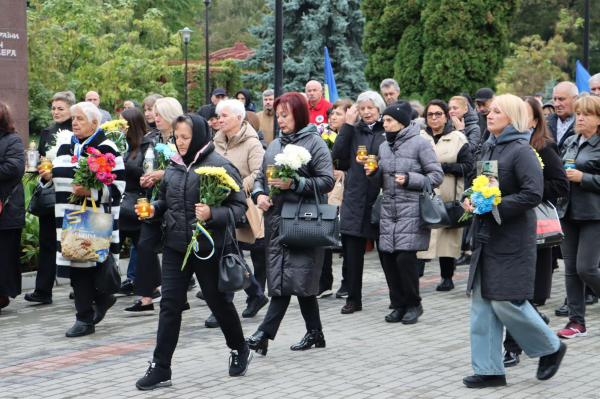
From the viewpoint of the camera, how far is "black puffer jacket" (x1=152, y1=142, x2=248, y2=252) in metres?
5.92

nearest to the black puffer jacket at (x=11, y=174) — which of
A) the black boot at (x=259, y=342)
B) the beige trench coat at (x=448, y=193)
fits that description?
the black boot at (x=259, y=342)

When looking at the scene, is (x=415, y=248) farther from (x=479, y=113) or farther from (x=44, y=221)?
(x=479, y=113)

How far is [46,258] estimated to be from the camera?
9.16 meters

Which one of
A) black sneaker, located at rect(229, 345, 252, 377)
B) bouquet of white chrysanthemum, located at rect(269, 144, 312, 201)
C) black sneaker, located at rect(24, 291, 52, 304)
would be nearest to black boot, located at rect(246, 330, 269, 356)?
black sneaker, located at rect(229, 345, 252, 377)

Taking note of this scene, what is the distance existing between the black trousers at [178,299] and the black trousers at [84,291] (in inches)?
77.1

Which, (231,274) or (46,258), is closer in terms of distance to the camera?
(231,274)

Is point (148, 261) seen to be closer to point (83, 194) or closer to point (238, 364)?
point (83, 194)

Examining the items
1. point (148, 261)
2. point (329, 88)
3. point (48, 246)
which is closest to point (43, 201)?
point (48, 246)

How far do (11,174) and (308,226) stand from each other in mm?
3312

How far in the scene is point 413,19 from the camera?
29688 millimetres

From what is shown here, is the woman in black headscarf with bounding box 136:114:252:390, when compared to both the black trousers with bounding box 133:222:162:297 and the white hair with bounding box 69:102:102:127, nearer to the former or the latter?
the white hair with bounding box 69:102:102:127

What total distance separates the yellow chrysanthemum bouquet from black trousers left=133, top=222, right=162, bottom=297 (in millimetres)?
2587

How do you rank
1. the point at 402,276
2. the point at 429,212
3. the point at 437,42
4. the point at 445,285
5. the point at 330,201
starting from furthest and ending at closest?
the point at 437,42
the point at 330,201
the point at 445,285
the point at 402,276
the point at 429,212

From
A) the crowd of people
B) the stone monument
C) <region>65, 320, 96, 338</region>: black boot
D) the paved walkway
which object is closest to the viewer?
the paved walkway
